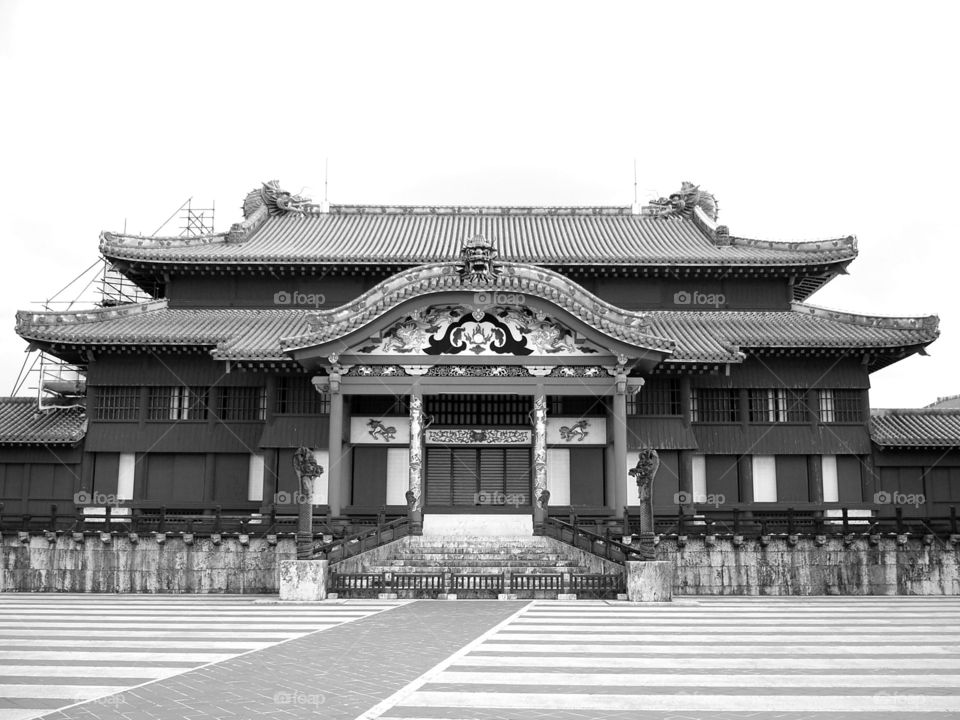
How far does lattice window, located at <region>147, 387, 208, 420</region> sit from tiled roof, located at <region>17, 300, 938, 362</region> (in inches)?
87.8

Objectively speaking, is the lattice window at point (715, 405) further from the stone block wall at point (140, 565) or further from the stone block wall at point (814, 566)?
the stone block wall at point (140, 565)

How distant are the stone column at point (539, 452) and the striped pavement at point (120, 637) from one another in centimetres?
806

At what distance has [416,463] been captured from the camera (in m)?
28.9

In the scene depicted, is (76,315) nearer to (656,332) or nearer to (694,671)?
(656,332)

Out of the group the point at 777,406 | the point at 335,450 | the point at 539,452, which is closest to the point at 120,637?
the point at 335,450

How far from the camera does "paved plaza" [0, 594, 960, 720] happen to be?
29.6 feet

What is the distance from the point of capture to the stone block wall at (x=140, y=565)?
26.5 meters

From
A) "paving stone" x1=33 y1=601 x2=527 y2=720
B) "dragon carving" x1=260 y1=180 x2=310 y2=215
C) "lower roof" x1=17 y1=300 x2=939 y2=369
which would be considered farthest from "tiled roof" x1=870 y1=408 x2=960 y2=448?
"dragon carving" x1=260 y1=180 x2=310 y2=215

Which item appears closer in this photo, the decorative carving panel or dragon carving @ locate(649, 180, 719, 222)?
the decorative carving panel

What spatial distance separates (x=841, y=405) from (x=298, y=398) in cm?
2038

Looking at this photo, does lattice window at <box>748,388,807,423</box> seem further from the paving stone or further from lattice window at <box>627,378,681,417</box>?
the paving stone

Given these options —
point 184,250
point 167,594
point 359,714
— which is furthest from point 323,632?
point 184,250

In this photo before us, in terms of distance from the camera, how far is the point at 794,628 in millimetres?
15875

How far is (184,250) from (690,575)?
2349cm
